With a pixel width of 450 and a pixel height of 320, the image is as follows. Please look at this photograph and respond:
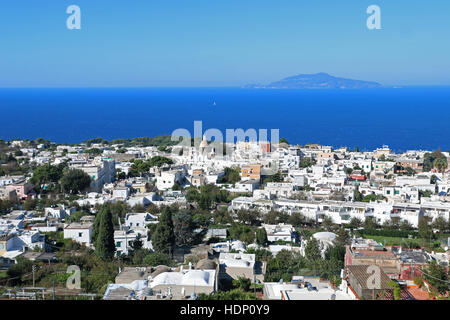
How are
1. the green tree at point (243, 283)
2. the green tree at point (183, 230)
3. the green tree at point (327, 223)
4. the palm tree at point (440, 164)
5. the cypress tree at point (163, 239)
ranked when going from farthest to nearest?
1. the palm tree at point (440, 164)
2. the green tree at point (327, 223)
3. the green tree at point (183, 230)
4. the cypress tree at point (163, 239)
5. the green tree at point (243, 283)

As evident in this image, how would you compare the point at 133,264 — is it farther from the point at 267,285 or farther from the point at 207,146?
the point at 207,146

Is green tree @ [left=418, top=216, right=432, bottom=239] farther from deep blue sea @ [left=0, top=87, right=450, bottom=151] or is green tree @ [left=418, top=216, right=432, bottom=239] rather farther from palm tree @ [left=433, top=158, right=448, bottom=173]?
deep blue sea @ [left=0, top=87, right=450, bottom=151]

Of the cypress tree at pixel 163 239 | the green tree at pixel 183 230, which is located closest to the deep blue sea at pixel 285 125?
the green tree at pixel 183 230

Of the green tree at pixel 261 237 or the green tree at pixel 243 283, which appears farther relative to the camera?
the green tree at pixel 261 237

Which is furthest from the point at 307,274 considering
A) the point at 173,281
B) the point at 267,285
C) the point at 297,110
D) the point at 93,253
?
the point at 297,110

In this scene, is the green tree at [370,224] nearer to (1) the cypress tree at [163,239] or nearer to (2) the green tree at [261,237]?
(2) the green tree at [261,237]

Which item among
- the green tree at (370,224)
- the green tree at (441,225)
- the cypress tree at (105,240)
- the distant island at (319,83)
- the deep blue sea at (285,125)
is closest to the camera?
the cypress tree at (105,240)

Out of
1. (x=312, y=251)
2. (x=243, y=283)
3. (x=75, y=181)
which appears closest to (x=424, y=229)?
(x=312, y=251)

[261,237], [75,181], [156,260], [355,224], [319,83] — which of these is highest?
[319,83]

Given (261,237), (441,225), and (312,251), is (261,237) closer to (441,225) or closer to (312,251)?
(312,251)

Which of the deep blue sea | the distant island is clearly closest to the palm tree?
the deep blue sea
